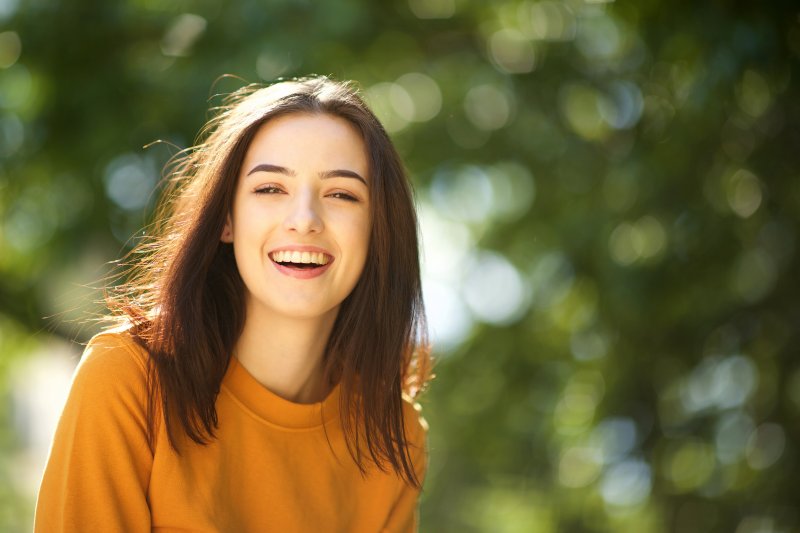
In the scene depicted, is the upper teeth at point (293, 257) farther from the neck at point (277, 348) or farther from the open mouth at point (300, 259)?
the neck at point (277, 348)

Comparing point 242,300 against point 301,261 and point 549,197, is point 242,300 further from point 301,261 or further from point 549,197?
point 549,197

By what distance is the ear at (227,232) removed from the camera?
249 cm

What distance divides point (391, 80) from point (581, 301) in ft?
5.19

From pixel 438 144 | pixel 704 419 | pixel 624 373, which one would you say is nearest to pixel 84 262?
pixel 438 144

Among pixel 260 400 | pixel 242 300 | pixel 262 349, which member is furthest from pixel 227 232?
pixel 260 400

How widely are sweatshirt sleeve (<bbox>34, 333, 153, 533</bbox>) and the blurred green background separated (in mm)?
2103

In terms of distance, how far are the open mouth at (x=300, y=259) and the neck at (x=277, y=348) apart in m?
0.15

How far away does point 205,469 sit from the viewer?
7.72 feet

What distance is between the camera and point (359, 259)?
2494 mm

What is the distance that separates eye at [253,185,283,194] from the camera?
2393 millimetres

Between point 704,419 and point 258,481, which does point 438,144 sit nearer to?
point 704,419

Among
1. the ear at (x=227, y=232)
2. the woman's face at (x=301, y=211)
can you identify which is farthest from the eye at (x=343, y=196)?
the ear at (x=227, y=232)

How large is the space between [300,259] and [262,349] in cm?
28

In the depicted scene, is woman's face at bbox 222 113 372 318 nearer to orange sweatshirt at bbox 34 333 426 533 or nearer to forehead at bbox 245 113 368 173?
forehead at bbox 245 113 368 173
